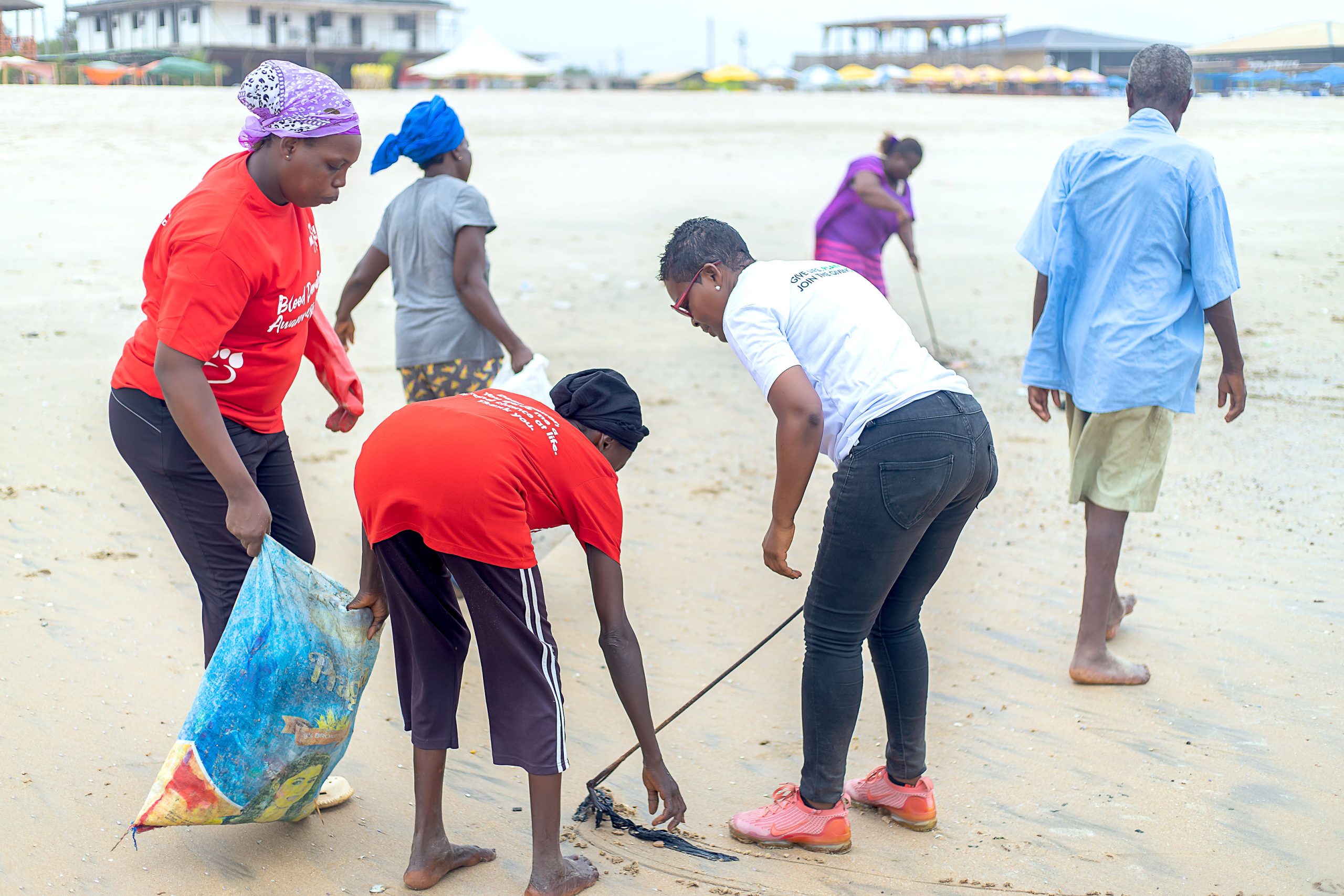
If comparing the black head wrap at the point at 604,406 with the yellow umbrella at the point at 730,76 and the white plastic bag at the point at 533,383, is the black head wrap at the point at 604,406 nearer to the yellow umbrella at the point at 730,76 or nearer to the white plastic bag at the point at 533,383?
the white plastic bag at the point at 533,383

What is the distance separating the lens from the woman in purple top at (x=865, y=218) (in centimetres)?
691

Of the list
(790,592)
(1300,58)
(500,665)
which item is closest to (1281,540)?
(790,592)

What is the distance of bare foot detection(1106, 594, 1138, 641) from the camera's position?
4152mm

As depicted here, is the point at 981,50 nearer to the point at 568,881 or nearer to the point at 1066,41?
the point at 1066,41

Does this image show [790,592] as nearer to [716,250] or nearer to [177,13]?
[716,250]

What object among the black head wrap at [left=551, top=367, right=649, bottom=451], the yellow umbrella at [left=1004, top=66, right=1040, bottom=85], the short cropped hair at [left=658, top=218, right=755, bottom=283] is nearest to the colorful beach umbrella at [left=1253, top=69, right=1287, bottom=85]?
the yellow umbrella at [left=1004, top=66, right=1040, bottom=85]

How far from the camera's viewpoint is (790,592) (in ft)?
15.3

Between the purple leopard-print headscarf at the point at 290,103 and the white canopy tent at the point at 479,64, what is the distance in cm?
2867

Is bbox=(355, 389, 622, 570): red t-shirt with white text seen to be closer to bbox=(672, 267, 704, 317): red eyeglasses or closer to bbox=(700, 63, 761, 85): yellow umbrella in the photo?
bbox=(672, 267, 704, 317): red eyeglasses

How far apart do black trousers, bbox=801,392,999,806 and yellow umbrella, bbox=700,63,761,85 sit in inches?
1512

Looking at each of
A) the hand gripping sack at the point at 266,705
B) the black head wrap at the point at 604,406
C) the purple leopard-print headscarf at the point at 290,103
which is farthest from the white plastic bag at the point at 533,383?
the purple leopard-print headscarf at the point at 290,103

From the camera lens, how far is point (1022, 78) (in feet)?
131

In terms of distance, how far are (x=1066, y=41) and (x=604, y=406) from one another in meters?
57.9

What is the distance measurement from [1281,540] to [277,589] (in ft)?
14.4
